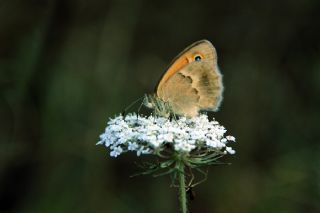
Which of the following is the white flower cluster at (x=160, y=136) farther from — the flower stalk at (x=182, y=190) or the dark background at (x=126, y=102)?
the dark background at (x=126, y=102)

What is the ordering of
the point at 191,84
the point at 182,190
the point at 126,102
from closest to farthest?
the point at 182,190
the point at 191,84
the point at 126,102

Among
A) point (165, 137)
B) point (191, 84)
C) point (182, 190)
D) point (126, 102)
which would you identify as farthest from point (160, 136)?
point (126, 102)

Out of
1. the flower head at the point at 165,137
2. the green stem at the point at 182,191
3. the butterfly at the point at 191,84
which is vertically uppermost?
the butterfly at the point at 191,84

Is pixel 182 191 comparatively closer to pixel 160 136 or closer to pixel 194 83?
pixel 160 136

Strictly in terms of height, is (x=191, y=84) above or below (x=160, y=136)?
above

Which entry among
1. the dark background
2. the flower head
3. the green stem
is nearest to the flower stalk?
the green stem

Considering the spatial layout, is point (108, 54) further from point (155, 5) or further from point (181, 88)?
point (181, 88)

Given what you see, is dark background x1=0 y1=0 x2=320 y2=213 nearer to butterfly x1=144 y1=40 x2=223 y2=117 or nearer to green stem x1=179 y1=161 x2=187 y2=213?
butterfly x1=144 y1=40 x2=223 y2=117

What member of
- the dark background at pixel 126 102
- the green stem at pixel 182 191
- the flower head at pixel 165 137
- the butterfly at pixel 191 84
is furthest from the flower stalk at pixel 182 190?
the dark background at pixel 126 102
